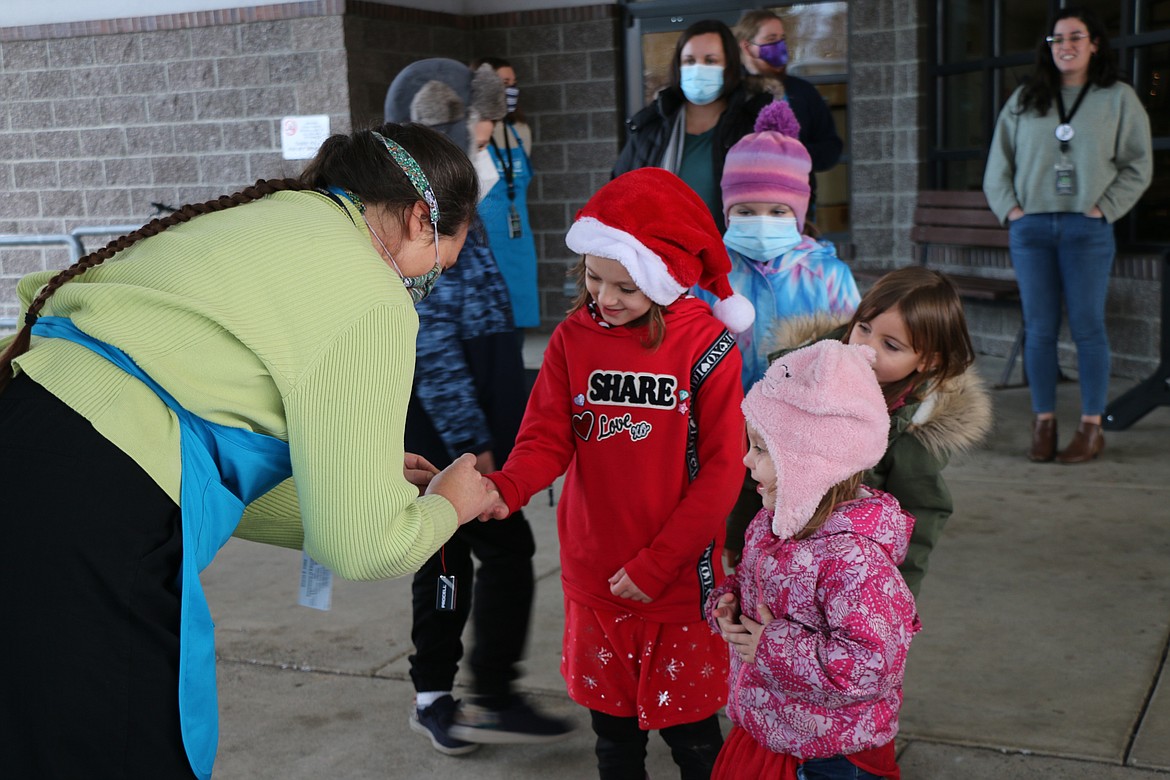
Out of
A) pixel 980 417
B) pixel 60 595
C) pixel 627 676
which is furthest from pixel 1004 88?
pixel 60 595

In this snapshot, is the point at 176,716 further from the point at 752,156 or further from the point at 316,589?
the point at 752,156

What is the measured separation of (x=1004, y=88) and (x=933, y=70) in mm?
648

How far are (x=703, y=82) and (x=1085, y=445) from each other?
2511 mm

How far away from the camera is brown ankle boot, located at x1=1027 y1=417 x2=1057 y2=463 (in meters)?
5.53

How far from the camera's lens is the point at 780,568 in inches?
80.0

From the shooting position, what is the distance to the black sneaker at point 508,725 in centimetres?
303

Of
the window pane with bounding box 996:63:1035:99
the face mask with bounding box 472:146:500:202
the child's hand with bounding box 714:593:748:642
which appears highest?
the window pane with bounding box 996:63:1035:99

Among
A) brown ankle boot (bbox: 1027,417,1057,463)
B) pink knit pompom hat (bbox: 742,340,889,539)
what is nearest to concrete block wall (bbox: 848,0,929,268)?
brown ankle boot (bbox: 1027,417,1057,463)

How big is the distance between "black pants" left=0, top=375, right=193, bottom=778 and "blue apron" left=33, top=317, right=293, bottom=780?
0.03 m

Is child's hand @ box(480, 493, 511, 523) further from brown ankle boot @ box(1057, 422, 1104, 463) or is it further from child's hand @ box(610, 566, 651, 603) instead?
brown ankle boot @ box(1057, 422, 1104, 463)

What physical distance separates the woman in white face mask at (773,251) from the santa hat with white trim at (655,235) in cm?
49

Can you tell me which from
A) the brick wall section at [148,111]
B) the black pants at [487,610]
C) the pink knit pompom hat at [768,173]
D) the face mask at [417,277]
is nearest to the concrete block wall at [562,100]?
the brick wall section at [148,111]

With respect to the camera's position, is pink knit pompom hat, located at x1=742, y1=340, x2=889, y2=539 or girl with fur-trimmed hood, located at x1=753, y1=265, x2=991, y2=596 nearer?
pink knit pompom hat, located at x1=742, y1=340, x2=889, y2=539

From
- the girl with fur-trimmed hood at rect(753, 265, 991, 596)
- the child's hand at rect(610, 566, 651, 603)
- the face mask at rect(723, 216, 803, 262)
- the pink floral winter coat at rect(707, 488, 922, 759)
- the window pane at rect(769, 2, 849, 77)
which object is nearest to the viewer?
the pink floral winter coat at rect(707, 488, 922, 759)
